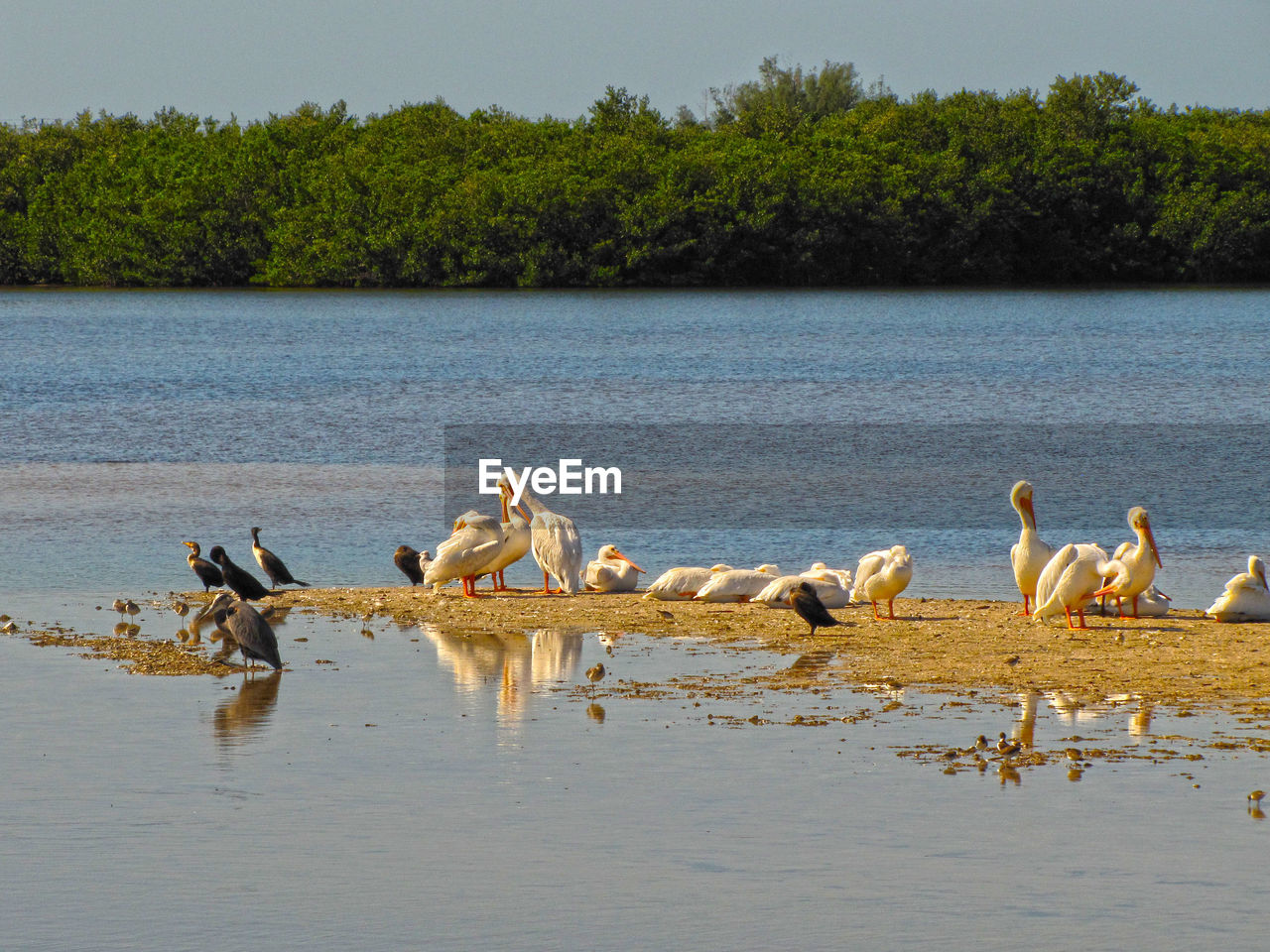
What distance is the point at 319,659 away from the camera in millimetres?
10219

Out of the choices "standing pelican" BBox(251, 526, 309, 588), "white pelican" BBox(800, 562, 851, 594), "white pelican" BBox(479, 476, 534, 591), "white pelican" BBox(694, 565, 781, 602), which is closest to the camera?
"white pelican" BBox(800, 562, 851, 594)

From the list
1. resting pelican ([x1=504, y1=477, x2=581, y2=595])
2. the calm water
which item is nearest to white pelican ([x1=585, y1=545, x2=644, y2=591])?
resting pelican ([x1=504, y1=477, x2=581, y2=595])

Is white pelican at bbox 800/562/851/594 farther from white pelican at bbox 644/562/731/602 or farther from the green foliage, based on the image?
the green foliage

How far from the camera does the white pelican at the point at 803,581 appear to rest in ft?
38.8

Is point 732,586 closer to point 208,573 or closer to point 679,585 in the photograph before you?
point 679,585

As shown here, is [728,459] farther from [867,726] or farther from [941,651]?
[867,726]

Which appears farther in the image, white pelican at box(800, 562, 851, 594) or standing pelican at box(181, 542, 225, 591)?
standing pelican at box(181, 542, 225, 591)

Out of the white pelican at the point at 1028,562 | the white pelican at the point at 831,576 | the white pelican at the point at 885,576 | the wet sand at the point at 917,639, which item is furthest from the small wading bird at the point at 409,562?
the white pelican at the point at 1028,562

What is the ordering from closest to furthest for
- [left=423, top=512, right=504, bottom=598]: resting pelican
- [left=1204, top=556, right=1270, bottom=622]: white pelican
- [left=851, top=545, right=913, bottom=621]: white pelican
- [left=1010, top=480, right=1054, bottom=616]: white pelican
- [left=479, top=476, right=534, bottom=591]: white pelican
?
1. [left=1204, top=556, right=1270, bottom=622]: white pelican
2. [left=851, top=545, right=913, bottom=621]: white pelican
3. [left=1010, top=480, right=1054, bottom=616]: white pelican
4. [left=423, top=512, right=504, bottom=598]: resting pelican
5. [left=479, top=476, right=534, bottom=591]: white pelican

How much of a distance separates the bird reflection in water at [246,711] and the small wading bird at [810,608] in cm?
300

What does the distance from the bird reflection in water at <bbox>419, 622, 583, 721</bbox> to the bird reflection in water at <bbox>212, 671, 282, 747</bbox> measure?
0.96 meters

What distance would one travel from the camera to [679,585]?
1227 cm

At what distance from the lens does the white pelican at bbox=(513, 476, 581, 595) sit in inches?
499

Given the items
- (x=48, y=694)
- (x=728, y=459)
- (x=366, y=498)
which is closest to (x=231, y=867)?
(x=48, y=694)
